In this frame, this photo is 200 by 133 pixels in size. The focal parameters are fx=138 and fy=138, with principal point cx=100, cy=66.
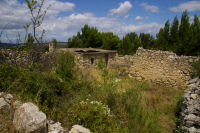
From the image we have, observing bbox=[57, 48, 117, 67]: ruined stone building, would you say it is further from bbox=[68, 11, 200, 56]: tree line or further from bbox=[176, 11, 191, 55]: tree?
bbox=[176, 11, 191, 55]: tree

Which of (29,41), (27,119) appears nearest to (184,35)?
(29,41)

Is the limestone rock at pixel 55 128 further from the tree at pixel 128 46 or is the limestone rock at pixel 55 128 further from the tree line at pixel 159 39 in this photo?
the tree at pixel 128 46

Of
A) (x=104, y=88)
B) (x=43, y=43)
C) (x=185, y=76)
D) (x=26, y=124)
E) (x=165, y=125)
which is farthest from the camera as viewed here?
(x=185, y=76)

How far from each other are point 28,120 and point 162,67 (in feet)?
24.0

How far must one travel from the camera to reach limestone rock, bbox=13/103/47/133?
7.59 feet

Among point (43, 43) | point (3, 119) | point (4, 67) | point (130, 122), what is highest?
point (43, 43)

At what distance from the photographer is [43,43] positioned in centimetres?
625

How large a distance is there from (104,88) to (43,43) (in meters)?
3.73

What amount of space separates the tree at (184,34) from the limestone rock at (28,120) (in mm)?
16845

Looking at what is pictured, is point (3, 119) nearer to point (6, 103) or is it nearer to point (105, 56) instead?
point (6, 103)

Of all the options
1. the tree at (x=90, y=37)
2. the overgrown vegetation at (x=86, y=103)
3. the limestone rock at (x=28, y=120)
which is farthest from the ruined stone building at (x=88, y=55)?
the limestone rock at (x=28, y=120)

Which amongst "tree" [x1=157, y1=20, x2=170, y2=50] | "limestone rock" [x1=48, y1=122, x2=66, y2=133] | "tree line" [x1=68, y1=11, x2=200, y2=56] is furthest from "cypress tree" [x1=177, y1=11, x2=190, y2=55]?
"limestone rock" [x1=48, y1=122, x2=66, y2=133]

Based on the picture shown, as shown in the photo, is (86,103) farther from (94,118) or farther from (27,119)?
(27,119)

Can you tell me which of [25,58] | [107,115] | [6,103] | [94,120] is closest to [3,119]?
[6,103]
